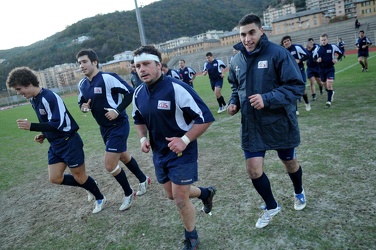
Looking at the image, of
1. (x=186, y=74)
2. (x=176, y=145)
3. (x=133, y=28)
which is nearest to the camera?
(x=176, y=145)

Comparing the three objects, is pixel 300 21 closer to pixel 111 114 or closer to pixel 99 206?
pixel 111 114

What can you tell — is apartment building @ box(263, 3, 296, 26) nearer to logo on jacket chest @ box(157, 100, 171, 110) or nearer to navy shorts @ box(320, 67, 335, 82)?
navy shorts @ box(320, 67, 335, 82)

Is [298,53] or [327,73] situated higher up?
[298,53]

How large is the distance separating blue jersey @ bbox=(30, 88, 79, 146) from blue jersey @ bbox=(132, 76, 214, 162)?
1.63 meters

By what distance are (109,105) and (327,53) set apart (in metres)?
7.69

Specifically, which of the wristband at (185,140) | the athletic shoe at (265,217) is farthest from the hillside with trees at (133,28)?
the wristband at (185,140)

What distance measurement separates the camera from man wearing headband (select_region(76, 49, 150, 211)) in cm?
437

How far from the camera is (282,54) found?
3014 millimetres

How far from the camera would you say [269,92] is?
9.73 feet

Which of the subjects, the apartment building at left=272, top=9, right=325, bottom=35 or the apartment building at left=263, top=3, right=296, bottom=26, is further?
the apartment building at left=263, top=3, right=296, bottom=26

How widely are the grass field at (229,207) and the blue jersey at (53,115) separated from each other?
125cm

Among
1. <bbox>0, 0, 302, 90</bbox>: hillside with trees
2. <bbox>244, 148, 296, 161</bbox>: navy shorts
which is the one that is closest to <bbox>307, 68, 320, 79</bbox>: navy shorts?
<bbox>244, 148, 296, 161</bbox>: navy shorts

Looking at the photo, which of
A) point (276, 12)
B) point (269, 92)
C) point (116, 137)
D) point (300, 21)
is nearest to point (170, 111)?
point (269, 92)

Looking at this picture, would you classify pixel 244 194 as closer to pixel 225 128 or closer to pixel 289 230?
pixel 289 230
